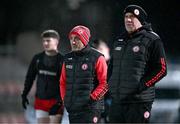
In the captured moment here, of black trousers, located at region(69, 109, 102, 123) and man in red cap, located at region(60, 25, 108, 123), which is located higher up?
man in red cap, located at region(60, 25, 108, 123)

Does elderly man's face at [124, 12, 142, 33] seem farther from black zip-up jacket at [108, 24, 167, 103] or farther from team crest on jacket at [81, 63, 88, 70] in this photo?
team crest on jacket at [81, 63, 88, 70]

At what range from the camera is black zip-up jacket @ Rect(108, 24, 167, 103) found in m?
7.68

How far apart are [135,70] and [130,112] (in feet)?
1.39

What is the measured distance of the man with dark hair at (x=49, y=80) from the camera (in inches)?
372

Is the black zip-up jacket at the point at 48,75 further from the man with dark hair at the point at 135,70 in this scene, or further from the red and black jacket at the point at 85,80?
the man with dark hair at the point at 135,70

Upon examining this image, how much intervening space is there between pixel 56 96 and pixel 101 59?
155cm

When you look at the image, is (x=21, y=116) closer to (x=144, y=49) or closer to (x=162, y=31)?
(x=162, y=31)

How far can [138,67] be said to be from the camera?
25.1ft

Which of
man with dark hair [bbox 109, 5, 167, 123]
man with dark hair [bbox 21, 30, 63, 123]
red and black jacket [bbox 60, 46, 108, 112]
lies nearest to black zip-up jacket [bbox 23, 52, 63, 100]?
man with dark hair [bbox 21, 30, 63, 123]

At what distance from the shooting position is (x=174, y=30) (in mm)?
10367

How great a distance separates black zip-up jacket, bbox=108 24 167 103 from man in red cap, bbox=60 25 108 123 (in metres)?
0.43

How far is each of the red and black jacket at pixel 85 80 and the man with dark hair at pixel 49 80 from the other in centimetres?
122

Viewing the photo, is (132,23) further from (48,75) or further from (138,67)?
(48,75)

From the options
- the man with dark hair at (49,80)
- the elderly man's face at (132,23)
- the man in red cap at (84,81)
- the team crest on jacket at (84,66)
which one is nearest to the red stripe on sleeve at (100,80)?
the man in red cap at (84,81)
